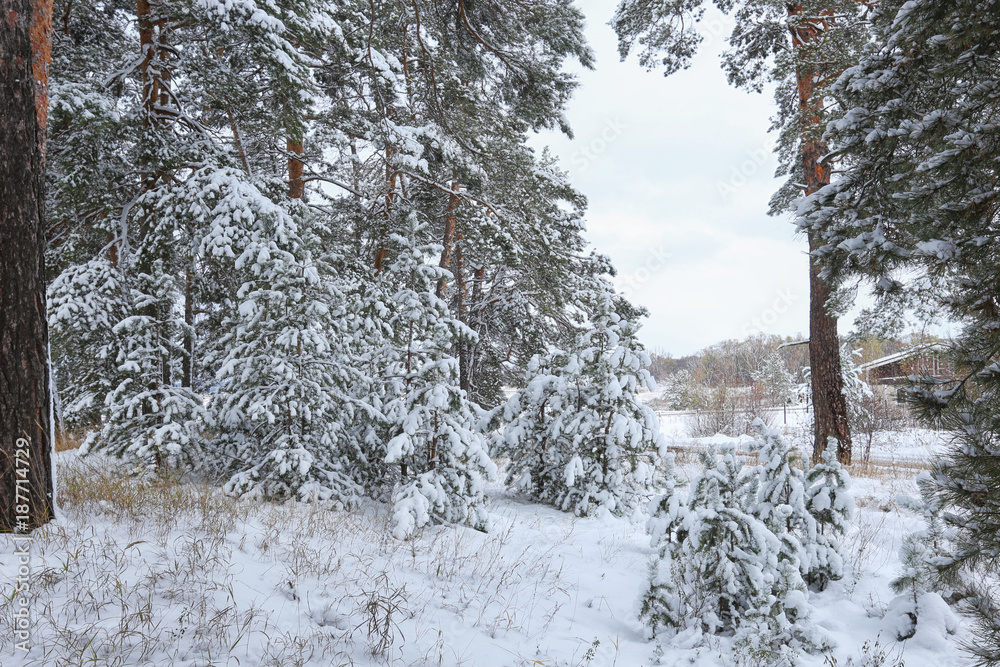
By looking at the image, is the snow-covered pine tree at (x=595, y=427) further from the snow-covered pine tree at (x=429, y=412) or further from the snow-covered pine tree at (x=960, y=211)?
the snow-covered pine tree at (x=960, y=211)

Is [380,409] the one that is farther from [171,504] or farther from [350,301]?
[171,504]

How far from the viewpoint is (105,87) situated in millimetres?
5500

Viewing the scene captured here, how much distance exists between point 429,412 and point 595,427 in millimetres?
2222

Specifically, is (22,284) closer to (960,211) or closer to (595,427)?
(595,427)

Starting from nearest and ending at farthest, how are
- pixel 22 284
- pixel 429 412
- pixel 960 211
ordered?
pixel 960 211
pixel 22 284
pixel 429 412

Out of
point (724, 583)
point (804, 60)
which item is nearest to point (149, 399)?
point (724, 583)

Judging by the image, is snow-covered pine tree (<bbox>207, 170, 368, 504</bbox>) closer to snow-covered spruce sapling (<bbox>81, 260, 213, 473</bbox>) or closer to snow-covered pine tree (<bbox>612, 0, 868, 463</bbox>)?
snow-covered spruce sapling (<bbox>81, 260, 213, 473</bbox>)

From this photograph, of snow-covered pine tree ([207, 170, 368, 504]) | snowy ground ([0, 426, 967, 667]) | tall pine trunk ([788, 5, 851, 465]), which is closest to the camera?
snowy ground ([0, 426, 967, 667])

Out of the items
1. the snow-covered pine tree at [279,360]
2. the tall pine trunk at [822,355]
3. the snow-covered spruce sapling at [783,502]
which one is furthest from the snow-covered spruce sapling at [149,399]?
the tall pine trunk at [822,355]

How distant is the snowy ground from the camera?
97.1 inches

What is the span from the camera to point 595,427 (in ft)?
20.1

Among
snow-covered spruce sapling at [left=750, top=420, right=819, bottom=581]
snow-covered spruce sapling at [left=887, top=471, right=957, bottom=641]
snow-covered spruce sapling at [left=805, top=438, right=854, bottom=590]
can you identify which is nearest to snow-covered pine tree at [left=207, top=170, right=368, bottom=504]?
snow-covered spruce sapling at [left=750, top=420, right=819, bottom=581]

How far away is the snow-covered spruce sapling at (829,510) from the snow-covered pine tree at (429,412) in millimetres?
2876

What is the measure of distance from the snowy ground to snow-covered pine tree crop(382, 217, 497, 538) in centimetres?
44
